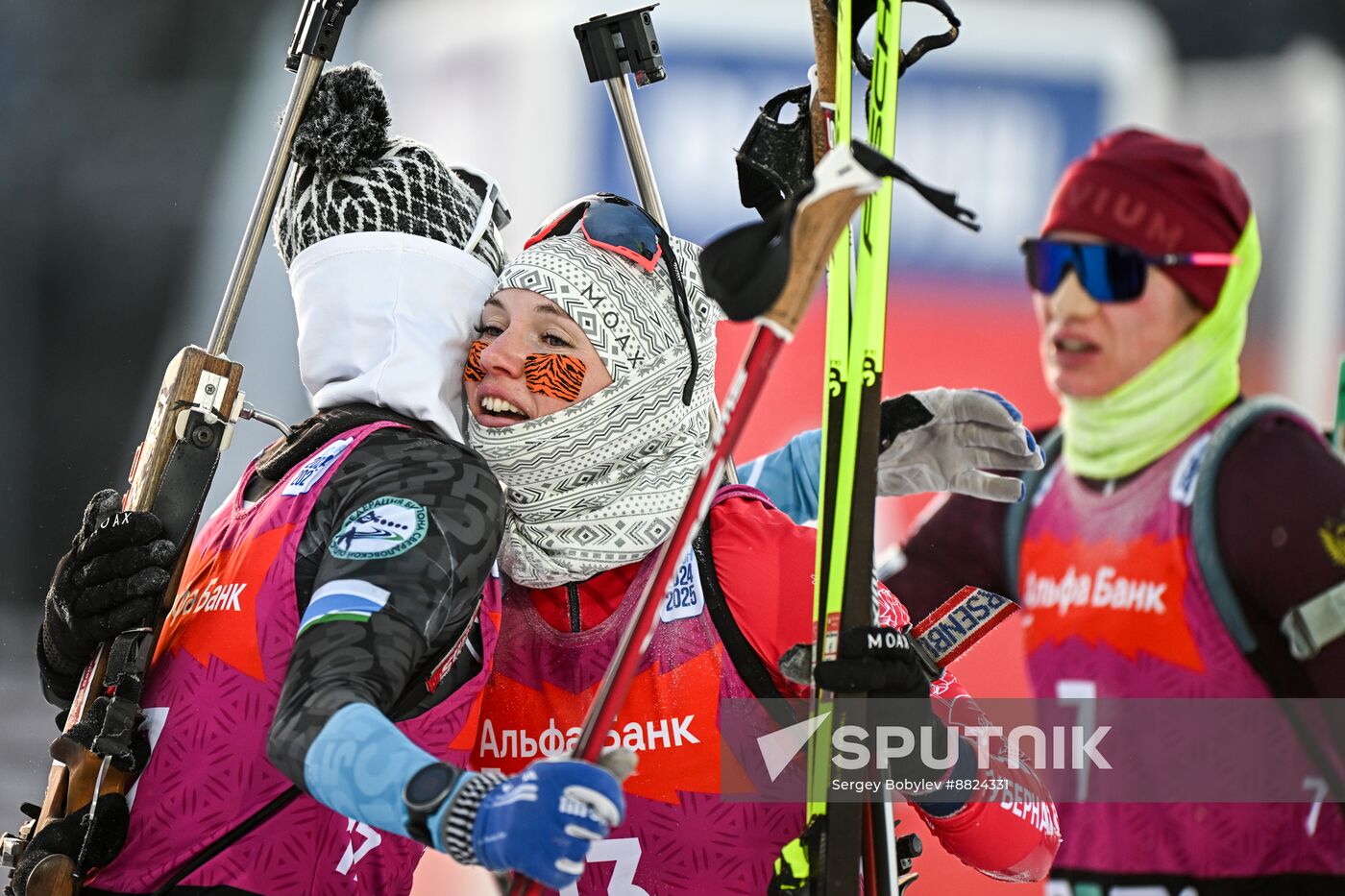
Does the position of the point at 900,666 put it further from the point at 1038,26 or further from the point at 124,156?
the point at 124,156

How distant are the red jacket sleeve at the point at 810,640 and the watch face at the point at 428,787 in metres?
0.75

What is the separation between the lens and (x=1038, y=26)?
4688 millimetres

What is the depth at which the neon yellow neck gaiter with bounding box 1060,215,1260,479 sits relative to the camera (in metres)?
2.87

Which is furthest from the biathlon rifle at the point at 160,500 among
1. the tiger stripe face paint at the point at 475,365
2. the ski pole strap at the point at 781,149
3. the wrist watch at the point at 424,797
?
the ski pole strap at the point at 781,149

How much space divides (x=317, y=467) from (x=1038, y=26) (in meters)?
3.41

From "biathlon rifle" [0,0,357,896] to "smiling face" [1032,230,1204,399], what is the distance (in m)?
1.46

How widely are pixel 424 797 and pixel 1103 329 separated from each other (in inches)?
74.4

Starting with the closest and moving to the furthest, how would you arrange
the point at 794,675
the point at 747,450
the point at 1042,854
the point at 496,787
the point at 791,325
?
1. the point at 496,787
2. the point at 791,325
3. the point at 794,675
4. the point at 1042,854
5. the point at 747,450

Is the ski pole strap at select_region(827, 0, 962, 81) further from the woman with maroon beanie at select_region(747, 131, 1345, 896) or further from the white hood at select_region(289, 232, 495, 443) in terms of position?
the woman with maroon beanie at select_region(747, 131, 1345, 896)

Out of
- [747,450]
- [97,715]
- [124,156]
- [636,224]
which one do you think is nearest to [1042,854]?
[636,224]

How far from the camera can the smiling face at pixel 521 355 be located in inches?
85.5

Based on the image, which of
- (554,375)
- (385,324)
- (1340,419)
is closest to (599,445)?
(554,375)

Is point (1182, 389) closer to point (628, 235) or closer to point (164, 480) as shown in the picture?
point (628, 235)

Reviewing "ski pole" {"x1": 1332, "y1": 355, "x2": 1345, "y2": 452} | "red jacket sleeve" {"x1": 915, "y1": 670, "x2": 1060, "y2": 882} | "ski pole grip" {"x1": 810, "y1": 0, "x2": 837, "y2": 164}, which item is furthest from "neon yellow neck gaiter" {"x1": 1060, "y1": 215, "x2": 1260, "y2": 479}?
"ski pole grip" {"x1": 810, "y1": 0, "x2": 837, "y2": 164}
